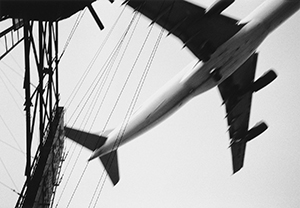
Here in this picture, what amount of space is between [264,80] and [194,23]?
16.3 ft

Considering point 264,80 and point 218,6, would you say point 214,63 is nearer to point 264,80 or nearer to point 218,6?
point 218,6

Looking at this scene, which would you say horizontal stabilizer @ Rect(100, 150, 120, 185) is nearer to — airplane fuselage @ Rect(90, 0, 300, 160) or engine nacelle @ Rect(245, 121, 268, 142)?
airplane fuselage @ Rect(90, 0, 300, 160)

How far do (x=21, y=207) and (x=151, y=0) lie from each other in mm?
9717

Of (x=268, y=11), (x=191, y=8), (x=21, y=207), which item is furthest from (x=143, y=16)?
(x=21, y=207)

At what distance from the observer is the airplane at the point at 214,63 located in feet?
42.7

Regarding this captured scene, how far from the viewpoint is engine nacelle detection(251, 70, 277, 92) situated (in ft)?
48.9

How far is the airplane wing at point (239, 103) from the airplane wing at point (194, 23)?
115 inches

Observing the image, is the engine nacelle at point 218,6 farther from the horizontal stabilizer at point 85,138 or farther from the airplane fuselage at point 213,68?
the horizontal stabilizer at point 85,138

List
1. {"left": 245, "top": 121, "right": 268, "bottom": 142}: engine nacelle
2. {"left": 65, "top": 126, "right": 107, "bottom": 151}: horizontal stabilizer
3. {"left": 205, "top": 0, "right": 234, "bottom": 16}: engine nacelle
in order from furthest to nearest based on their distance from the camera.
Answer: {"left": 65, "top": 126, "right": 107, "bottom": 151}: horizontal stabilizer → {"left": 245, "top": 121, "right": 268, "bottom": 142}: engine nacelle → {"left": 205, "top": 0, "right": 234, "bottom": 16}: engine nacelle

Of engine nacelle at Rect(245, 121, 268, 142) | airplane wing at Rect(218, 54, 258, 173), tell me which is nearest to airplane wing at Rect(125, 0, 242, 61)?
airplane wing at Rect(218, 54, 258, 173)

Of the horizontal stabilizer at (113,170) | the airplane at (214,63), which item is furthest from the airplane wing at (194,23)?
the horizontal stabilizer at (113,170)

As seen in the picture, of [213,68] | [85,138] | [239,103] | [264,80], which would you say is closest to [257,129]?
[239,103]

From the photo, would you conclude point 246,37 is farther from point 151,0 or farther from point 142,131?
point 142,131

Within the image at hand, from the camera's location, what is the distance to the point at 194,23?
14008 millimetres
